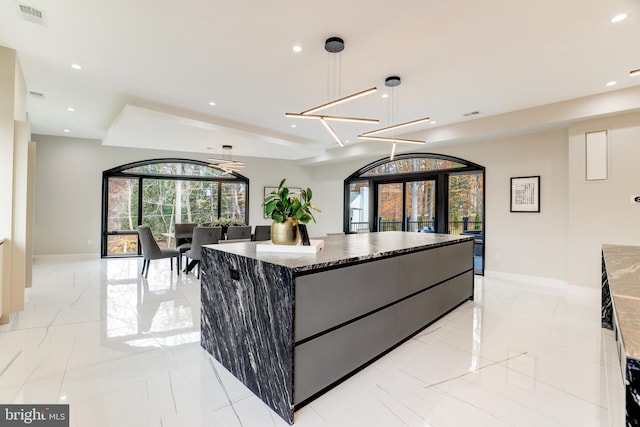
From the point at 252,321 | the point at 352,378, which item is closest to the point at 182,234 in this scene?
the point at 252,321

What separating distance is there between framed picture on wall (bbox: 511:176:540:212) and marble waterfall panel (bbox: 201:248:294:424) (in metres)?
5.37

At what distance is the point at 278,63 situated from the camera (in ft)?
11.6

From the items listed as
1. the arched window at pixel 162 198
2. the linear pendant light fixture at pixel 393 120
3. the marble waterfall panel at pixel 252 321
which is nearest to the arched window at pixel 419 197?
the linear pendant light fixture at pixel 393 120

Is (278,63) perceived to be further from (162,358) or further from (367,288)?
(162,358)

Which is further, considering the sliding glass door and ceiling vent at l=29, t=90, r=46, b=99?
the sliding glass door

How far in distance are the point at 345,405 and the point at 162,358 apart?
5.24ft

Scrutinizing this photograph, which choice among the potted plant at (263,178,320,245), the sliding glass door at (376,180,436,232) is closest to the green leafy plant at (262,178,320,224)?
the potted plant at (263,178,320,245)

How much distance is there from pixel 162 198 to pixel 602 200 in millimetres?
9350

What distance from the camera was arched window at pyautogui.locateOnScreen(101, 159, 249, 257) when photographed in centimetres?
779

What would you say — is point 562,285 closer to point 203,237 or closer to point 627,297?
point 627,297

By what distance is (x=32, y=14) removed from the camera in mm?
2711

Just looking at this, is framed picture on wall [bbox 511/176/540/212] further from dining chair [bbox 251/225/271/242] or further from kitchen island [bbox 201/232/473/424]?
dining chair [bbox 251/225/271/242]

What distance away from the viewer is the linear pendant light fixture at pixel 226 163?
6833 millimetres

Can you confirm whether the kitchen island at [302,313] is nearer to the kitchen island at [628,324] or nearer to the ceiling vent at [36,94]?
the kitchen island at [628,324]
